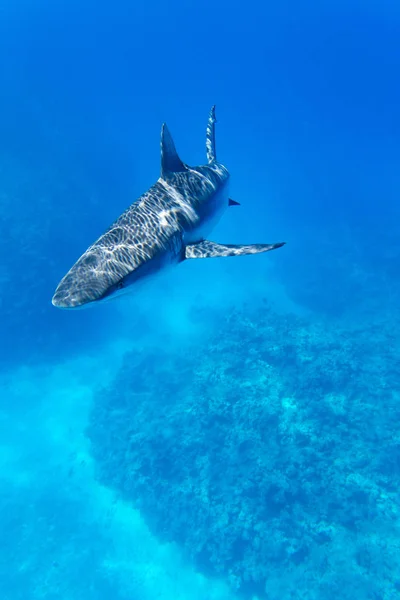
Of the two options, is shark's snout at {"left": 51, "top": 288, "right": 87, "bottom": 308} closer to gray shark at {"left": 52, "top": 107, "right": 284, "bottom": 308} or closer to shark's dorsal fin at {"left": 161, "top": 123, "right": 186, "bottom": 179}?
gray shark at {"left": 52, "top": 107, "right": 284, "bottom": 308}

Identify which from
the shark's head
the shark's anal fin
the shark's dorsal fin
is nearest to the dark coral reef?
the shark's anal fin

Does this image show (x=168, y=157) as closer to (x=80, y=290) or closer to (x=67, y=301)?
(x=80, y=290)

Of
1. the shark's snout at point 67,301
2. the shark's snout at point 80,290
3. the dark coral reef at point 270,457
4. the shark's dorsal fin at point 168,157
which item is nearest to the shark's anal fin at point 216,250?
the shark's dorsal fin at point 168,157

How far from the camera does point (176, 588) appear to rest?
650 inches

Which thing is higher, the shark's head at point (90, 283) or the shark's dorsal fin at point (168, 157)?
the shark's dorsal fin at point (168, 157)

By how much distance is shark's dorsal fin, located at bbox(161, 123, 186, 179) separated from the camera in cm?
588

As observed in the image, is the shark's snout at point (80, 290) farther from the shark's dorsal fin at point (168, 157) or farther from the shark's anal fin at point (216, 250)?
the shark's dorsal fin at point (168, 157)

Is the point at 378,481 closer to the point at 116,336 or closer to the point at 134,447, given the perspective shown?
the point at 134,447

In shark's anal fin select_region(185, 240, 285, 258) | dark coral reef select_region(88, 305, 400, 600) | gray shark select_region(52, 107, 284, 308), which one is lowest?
dark coral reef select_region(88, 305, 400, 600)

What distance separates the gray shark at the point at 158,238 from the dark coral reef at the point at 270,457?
48.9ft

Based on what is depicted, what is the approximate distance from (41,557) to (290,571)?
12960mm

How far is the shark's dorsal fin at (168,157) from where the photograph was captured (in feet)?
19.3

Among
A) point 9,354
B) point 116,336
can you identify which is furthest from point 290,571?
point 9,354

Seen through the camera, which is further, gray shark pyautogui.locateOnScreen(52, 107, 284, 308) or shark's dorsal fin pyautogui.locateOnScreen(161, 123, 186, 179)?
shark's dorsal fin pyautogui.locateOnScreen(161, 123, 186, 179)
